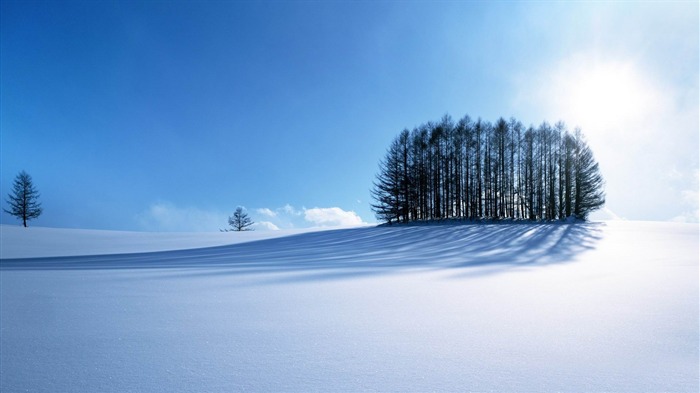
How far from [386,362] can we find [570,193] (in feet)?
90.3

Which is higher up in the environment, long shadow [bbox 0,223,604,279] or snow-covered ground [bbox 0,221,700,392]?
snow-covered ground [bbox 0,221,700,392]

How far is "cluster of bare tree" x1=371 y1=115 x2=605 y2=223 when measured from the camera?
22797 millimetres

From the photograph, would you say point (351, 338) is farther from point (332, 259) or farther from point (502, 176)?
point (502, 176)

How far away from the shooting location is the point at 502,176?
2283 cm

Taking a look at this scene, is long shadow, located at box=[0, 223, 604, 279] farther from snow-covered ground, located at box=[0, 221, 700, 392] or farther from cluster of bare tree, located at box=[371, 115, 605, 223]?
cluster of bare tree, located at box=[371, 115, 605, 223]

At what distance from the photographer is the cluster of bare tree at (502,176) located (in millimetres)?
22797

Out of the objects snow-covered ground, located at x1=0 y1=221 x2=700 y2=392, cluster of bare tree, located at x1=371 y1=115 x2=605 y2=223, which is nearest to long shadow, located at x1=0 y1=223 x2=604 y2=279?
snow-covered ground, located at x1=0 y1=221 x2=700 y2=392

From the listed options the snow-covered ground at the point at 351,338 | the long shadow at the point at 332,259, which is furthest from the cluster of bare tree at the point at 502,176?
the snow-covered ground at the point at 351,338

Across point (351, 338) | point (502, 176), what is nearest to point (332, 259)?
point (351, 338)

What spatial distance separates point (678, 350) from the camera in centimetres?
142

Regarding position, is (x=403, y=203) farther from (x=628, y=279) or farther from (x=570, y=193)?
(x=628, y=279)

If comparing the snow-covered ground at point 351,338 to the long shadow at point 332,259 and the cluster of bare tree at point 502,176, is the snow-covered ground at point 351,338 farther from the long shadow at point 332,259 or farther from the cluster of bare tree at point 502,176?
the cluster of bare tree at point 502,176

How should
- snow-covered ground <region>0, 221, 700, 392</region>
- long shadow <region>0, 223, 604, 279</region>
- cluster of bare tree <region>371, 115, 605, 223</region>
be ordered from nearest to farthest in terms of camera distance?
snow-covered ground <region>0, 221, 700, 392</region>
long shadow <region>0, 223, 604, 279</region>
cluster of bare tree <region>371, 115, 605, 223</region>

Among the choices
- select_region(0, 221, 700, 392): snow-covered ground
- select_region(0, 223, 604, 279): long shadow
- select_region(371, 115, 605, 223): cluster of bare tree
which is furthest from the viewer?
select_region(371, 115, 605, 223): cluster of bare tree
